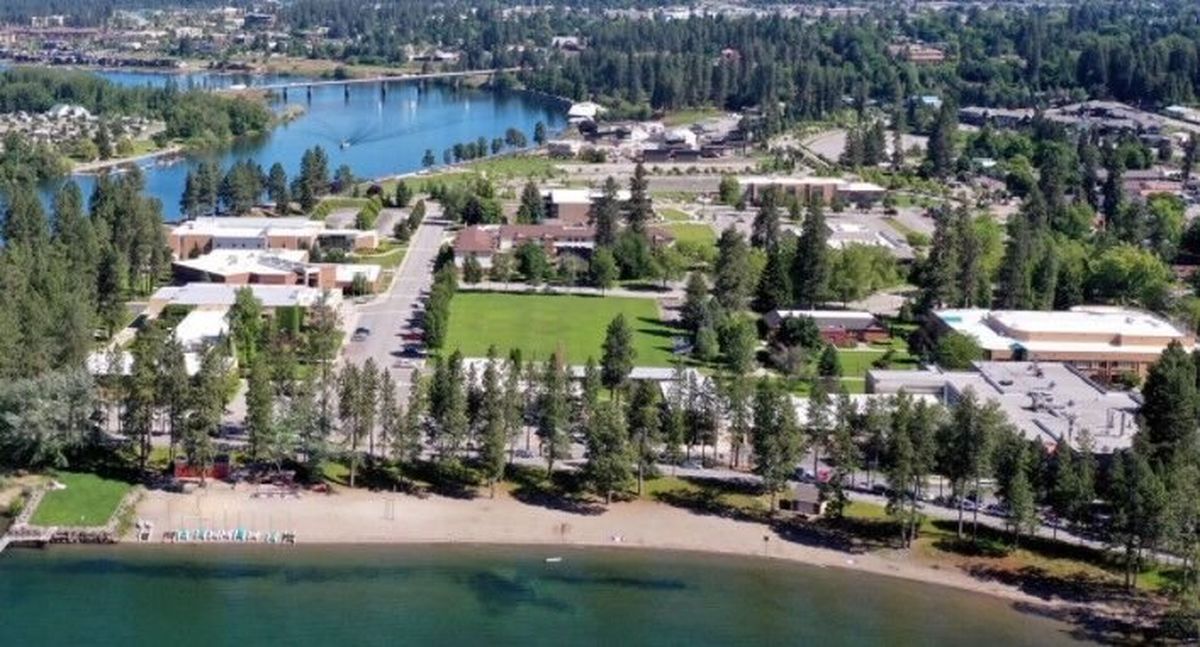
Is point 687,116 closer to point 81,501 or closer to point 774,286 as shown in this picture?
point 774,286

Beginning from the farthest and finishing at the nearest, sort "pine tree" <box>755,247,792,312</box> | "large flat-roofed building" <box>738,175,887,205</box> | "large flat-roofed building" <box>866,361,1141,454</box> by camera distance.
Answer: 1. "large flat-roofed building" <box>738,175,887,205</box>
2. "pine tree" <box>755,247,792,312</box>
3. "large flat-roofed building" <box>866,361,1141,454</box>

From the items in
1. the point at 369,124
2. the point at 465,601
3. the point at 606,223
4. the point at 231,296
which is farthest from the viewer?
the point at 369,124

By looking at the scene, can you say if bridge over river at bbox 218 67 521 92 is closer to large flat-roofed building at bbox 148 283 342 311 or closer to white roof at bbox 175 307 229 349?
large flat-roofed building at bbox 148 283 342 311

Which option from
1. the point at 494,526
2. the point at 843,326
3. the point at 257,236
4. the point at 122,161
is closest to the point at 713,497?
the point at 494,526

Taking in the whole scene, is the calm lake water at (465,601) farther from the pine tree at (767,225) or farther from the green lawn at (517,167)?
the green lawn at (517,167)

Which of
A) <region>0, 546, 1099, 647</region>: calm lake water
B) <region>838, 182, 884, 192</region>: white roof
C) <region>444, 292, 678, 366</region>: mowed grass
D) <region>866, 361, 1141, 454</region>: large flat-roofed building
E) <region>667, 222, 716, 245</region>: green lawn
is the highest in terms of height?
<region>838, 182, 884, 192</region>: white roof

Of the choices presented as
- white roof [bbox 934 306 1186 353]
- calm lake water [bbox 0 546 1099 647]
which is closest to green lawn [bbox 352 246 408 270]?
white roof [bbox 934 306 1186 353]
